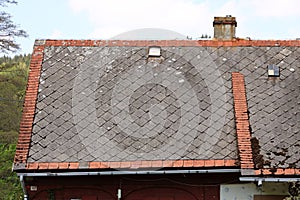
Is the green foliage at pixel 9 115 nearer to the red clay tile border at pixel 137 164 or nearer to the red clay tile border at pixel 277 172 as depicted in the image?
the red clay tile border at pixel 137 164

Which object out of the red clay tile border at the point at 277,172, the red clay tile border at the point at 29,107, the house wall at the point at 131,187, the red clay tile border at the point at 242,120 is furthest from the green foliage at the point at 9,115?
the red clay tile border at the point at 277,172

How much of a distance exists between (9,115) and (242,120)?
17.3 m

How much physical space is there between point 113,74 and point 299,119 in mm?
5432

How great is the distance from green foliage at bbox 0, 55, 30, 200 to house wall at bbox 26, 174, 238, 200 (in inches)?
403

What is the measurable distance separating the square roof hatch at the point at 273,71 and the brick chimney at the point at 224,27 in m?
2.10

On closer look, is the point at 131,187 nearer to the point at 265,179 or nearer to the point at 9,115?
the point at 265,179

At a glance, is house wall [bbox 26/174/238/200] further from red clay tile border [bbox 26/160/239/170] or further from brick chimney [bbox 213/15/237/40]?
brick chimney [bbox 213/15/237/40]

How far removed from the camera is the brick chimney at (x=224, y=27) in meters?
16.6

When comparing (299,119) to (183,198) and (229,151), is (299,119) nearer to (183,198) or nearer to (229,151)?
(229,151)

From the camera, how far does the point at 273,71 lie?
585 inches

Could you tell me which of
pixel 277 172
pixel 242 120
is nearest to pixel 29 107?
pixel 242 120

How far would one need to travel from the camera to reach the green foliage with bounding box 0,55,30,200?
23.8 metres

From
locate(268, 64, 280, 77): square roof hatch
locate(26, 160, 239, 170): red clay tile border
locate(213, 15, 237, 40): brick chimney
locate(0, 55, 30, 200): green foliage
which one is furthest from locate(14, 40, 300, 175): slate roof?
locate(0, 55, 30, 200): green foliage

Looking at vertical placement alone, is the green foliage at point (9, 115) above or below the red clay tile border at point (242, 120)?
above
